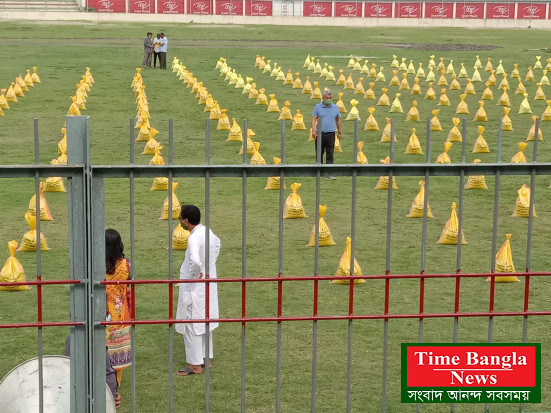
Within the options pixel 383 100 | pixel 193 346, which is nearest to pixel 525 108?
pixel 383 100

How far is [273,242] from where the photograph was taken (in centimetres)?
1373

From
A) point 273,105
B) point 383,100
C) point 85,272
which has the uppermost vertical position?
point 383,100

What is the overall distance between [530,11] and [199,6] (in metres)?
22.8

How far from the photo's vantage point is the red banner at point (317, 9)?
67.9m

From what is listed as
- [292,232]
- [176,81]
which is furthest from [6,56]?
[292,232]

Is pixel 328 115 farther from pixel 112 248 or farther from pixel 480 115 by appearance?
pixel 112 248

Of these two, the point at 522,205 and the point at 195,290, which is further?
the point at 522,205

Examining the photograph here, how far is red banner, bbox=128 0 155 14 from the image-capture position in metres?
65.2

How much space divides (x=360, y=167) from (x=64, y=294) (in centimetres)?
621

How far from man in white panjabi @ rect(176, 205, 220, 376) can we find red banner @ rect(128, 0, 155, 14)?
58548 mm

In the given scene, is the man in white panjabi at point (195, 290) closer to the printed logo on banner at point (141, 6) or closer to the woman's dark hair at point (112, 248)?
the woman's dark hair at point (112, 248)

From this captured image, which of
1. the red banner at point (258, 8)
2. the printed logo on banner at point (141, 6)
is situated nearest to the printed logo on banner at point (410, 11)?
the red banner at point (258, 8)

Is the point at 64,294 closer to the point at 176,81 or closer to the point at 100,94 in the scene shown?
the point at 100,94

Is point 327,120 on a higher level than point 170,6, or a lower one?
lower
